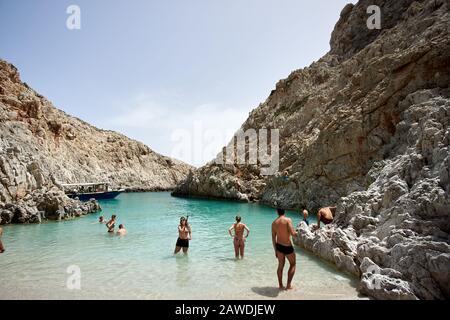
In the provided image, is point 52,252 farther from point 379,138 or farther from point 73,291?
point 379,138

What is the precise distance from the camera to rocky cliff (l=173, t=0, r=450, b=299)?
807 cm

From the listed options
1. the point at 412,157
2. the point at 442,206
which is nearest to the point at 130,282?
the point at 442,206

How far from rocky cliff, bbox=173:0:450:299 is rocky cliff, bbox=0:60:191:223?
21.7 meters

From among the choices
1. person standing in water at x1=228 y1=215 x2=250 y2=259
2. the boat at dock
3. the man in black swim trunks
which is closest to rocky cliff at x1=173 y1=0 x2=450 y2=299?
the man in black swim trunks

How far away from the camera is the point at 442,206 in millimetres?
8336

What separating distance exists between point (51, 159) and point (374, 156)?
59.9 meters

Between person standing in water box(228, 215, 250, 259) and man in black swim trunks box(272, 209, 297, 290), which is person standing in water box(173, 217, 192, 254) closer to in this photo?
person standing in water box(228, 215, 250, 259)

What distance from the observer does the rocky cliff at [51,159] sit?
79.3 feet

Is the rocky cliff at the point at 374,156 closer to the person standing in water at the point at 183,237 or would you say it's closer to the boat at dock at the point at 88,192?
the person standing in water at the point at 183,237

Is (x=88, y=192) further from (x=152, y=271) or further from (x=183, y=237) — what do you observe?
(x=152, y=271)

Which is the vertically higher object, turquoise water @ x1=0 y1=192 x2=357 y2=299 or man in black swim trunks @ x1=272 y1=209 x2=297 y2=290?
man in black swim trunks @ x1=272 y1=209 x2=297 y2=290

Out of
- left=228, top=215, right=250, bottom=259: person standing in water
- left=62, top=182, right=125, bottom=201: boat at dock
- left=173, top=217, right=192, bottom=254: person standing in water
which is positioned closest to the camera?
left=228, top=215, right=250, bottom=259: person standing in water

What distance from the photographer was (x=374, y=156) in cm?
2308
